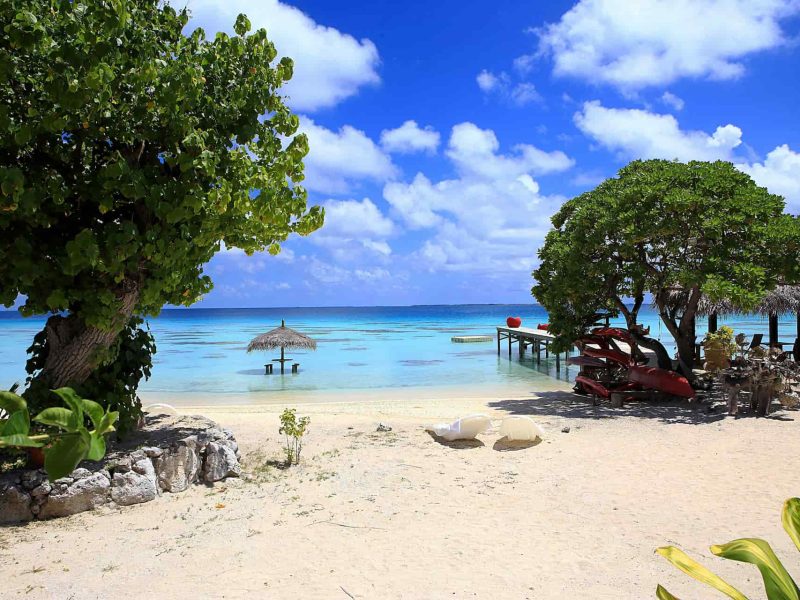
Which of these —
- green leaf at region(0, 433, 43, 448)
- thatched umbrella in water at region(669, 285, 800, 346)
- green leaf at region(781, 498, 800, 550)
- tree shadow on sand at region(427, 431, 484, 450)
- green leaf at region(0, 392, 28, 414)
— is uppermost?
thatched umbrella in water at region(669, 285, 800, 346)

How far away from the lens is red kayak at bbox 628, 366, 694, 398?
39.8 feet

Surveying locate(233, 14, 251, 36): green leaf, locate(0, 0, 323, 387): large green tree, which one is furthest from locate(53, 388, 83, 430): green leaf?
locate(233, 14, 251, 36): green leaf

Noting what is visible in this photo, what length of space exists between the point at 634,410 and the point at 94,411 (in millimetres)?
12304

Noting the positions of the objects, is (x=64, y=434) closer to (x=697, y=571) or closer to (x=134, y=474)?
(x=697, y=571)

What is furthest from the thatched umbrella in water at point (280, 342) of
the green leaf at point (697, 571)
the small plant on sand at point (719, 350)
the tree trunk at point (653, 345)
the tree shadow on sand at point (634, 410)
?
the green leaf at point (697, 571)

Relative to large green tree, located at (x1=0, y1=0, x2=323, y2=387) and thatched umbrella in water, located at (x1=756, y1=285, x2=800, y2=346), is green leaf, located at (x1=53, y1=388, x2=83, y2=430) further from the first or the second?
thatched umbrella in water, located at (x1=756, y1=285, x2=800, y2=346)

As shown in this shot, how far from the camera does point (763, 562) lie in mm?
1135

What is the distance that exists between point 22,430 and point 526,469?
7.49m

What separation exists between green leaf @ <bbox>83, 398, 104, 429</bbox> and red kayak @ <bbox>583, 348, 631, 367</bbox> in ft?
45.0

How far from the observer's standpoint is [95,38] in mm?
4828

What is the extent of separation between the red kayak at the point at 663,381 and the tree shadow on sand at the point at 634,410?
0.27 metres

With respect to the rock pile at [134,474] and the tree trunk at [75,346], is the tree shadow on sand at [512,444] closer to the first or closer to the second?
the rock pile at [134,474]

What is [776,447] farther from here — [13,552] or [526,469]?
[13,552]

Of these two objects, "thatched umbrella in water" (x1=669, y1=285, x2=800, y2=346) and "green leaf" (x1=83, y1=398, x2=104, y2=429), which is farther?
"thatched umbrella in water" (x1=669, y1=285, x2=800, y2=346)
